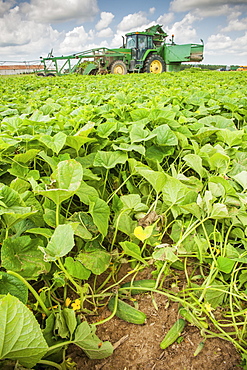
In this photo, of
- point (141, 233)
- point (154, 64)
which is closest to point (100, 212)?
point (141, 233)

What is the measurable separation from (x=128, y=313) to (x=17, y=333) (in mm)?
492

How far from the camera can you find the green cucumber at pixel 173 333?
0.90 metres

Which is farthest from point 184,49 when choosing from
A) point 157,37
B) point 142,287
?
point 142,287

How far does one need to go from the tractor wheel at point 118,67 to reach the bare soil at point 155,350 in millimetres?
13318

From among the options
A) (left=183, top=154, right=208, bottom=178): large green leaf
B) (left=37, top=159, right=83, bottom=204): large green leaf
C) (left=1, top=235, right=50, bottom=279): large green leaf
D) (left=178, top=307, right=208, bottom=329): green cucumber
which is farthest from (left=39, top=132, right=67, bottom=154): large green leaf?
(left=178, top=307, right=208, bottom=329): green cucumber

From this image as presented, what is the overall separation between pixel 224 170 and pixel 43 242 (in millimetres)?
981

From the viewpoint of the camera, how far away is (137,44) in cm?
1389

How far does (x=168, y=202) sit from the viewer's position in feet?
4.10

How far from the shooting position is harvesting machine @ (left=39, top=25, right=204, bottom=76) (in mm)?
13102

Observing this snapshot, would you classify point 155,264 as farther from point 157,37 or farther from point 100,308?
point 157,37

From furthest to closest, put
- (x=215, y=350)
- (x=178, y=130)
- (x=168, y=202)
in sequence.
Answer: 1. (x=178, y=130)
2. (x=168, y=202)
3. (x=215, y=350)

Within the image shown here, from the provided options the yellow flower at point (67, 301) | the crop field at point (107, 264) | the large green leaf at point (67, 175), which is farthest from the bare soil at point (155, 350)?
the large green leaf at point (67, 175)

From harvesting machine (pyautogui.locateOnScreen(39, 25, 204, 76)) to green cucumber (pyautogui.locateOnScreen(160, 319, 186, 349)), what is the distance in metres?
13.1

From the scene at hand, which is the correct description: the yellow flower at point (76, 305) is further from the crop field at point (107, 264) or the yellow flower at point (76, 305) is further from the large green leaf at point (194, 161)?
the large green leaf at point (194, 161)
